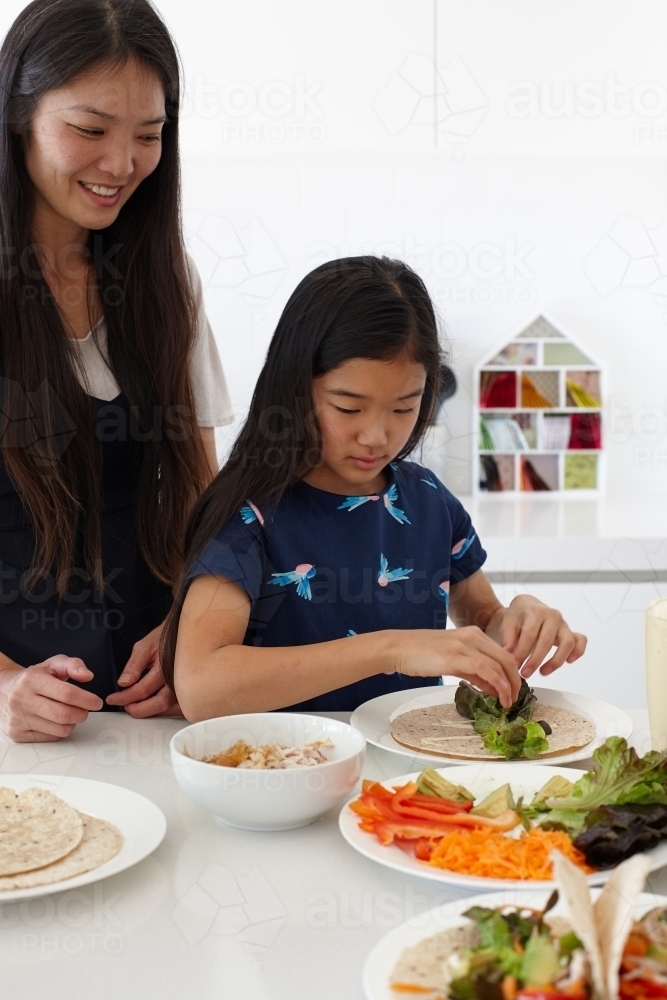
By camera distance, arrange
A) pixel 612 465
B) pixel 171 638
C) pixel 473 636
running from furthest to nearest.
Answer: pixel 612 465 → pixel 171 638 → pixel 473 636

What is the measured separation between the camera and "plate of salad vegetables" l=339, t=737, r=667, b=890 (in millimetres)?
728

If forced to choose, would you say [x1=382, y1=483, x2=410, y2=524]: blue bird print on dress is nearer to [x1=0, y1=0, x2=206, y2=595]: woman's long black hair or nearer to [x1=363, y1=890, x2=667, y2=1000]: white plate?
[x1=0, y1=0, x2=206, y2=595]: woman's long black hair

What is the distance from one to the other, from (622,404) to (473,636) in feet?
7.54

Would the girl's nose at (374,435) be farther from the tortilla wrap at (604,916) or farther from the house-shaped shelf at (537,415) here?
Result: the house-shaped shelf at (537,415)

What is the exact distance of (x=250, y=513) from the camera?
4.27 feet

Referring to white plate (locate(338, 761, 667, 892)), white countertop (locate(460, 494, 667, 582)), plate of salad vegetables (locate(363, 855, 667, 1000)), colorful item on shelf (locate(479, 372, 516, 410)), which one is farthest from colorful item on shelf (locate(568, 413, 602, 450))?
plate of salad vegetables (locate(363, 855, 667, 1000))

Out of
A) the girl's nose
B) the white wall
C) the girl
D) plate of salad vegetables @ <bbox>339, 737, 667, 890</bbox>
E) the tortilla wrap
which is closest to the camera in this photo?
the tortilla wrap

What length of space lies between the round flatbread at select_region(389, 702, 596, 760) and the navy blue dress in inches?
10.0

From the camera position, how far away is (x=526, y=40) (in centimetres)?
269

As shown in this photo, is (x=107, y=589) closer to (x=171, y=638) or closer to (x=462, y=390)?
(x=171, y=638)

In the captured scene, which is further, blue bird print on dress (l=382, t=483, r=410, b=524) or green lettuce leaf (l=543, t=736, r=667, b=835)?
blue bird print on dress (l=382, t=483, r=410, b=524)

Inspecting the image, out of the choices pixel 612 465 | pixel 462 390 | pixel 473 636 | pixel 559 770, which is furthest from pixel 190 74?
pixel 559 770

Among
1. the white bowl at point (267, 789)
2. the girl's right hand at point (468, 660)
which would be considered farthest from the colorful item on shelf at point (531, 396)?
the white bowl at point (267, 789)

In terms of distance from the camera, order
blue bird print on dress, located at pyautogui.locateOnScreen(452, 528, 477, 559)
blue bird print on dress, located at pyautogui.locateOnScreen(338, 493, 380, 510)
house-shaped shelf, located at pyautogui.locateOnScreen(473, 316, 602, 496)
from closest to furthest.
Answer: blue bird print on dress, located at pyautogui.locateOnScreen(338, 493, 380, 510), blue bird print on dress, located at pyautogui.locateOnScreen(452, 528, 477, 559), house-shaped shelf, located at pyautogui.locateOnScreen(473, 316, 602, 496)
